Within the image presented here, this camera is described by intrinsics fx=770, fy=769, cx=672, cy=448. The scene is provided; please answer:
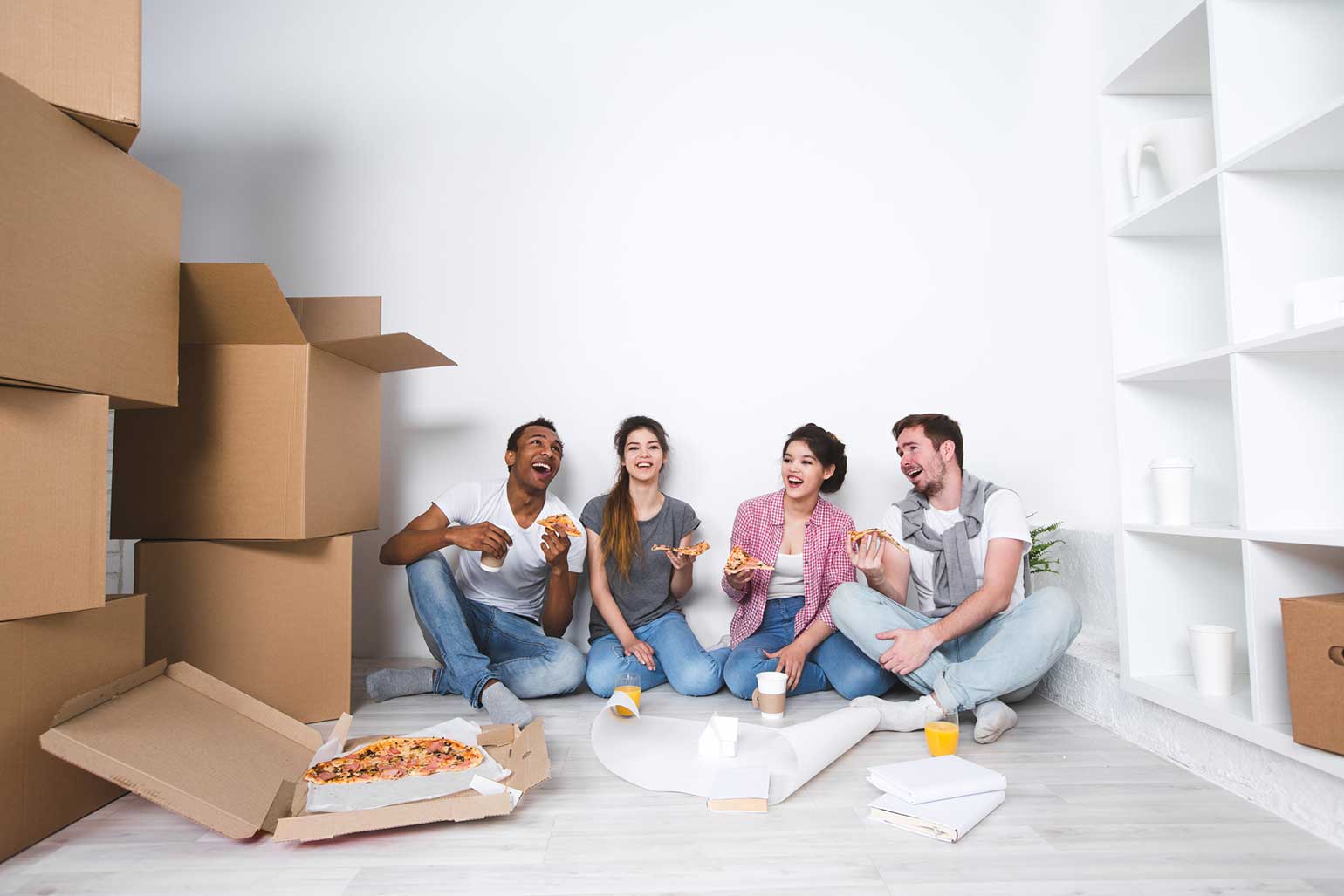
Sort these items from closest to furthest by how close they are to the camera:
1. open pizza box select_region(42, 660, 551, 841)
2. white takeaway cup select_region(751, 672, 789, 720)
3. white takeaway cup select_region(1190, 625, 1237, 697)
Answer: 1. open pizza box select_region(42, 660, 551, 841)
2. white takeaway cup select_region(1190, 625, 1237, 697)
3. white takeaway cup select_region(751, 672, 789, 720)

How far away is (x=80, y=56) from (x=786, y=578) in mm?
2450

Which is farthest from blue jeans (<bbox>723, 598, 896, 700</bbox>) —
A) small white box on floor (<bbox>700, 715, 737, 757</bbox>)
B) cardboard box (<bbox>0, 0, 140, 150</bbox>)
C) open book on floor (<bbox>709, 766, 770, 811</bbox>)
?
cardboard box (<bbox>0, 0, 140, 150</bbox>)

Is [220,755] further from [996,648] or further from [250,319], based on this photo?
[996,648]

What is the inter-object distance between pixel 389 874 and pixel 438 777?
190 mm

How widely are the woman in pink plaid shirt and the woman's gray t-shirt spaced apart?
0.26 meters

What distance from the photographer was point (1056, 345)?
10.8 ft

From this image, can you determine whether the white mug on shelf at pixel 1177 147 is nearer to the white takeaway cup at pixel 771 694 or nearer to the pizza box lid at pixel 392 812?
the white takeaway cup at pixel 771 694

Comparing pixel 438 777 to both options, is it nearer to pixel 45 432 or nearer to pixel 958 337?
pixel 45 432

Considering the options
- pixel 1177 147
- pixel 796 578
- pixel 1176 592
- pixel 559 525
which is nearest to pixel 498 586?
pixel 559 525

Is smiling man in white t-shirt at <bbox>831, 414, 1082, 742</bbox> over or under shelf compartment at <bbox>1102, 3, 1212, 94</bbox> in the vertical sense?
under

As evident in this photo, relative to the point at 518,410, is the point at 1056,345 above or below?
above

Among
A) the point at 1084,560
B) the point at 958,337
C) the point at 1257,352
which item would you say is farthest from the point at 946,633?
the point at 958,337

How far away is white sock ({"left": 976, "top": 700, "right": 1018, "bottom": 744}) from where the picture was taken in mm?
2062

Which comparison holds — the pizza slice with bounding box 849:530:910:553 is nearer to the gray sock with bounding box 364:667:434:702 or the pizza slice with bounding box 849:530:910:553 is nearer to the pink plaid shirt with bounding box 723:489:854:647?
the pink plaid shirt with bounding box 723:489:854:647
